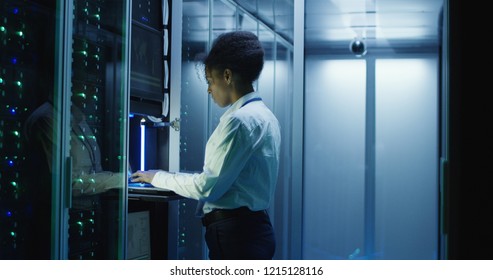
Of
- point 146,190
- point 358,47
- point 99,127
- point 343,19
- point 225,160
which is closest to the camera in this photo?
point 225,160

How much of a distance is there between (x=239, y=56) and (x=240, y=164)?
1.53 ft

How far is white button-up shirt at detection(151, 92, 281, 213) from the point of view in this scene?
2.15 m

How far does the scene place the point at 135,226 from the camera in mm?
3439

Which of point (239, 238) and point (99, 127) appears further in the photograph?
point (99, 127)

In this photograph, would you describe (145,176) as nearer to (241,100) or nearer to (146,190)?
(146,190)

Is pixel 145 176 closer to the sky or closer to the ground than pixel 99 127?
closer to the ground

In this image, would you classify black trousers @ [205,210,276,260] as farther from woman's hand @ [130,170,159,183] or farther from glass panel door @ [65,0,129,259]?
glass panel door @ [65,0,129,259]

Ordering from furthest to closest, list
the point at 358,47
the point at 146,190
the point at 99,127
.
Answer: the point at 358,47 → the point at 146,190 → the point at 99,127

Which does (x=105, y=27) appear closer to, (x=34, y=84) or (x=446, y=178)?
(x=34, y=84)

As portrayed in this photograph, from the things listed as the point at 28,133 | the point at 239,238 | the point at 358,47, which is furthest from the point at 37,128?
the point at 358,47

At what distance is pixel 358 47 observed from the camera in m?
5.14

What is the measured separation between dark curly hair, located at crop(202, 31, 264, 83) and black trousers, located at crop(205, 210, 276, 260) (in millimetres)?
576

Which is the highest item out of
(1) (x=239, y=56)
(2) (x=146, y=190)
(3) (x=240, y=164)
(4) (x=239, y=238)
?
(1) (x=239, y=56)

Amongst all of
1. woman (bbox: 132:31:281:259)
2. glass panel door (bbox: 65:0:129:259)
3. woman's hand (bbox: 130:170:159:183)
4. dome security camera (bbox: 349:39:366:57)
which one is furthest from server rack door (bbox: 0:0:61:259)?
dome security camera (bbox: 349:39:366:57)
